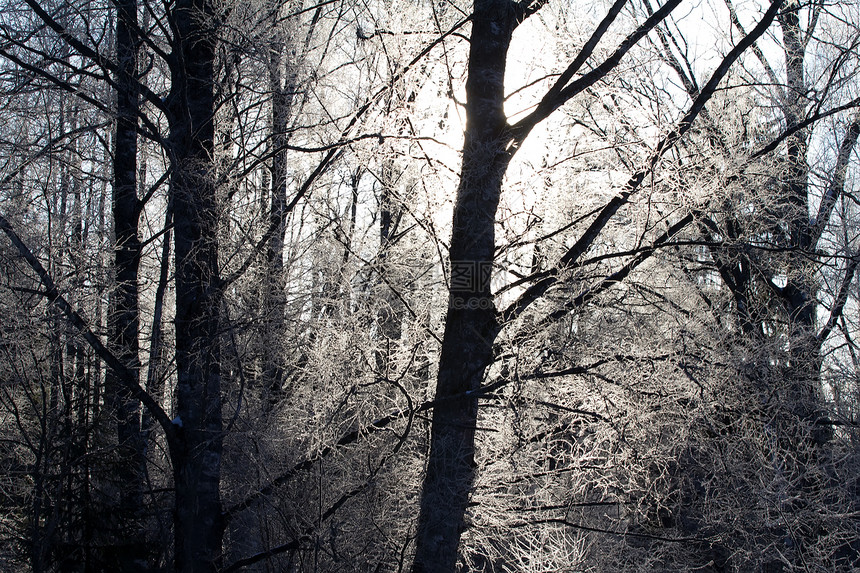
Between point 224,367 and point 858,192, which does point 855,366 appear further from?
point 224,367

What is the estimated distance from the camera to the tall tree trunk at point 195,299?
13.4ft

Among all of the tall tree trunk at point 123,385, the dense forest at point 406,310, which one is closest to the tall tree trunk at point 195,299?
the dense forest at point 406,310

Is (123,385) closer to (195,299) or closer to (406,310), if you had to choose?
(195,299)

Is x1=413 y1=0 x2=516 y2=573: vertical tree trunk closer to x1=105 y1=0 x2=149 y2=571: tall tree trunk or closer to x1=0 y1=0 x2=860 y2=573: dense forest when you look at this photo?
x1=0 y1=0 x2=860 y2=573: dense forest

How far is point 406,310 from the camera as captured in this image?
481 centimetres

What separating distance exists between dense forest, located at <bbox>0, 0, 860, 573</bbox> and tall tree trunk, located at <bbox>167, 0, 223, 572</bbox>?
19 millimetres

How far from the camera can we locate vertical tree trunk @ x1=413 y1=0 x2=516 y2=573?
3.59 meters

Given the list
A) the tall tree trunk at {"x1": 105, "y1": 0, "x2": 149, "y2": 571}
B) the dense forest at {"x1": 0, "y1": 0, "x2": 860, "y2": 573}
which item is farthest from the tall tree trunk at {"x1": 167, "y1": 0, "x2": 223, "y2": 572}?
the tall tree trunk at {"x1": 105, "y1": 0, "x2": 149, "y2": 571}

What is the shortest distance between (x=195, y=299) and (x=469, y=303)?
1795 mm

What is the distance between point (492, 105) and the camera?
151 inches

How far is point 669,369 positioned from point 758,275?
4.35 meters

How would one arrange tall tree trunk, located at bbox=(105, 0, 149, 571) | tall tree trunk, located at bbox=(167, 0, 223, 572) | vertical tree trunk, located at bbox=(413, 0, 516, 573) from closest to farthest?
vertical tree trunk, located at bbox=(413, 0, 516, 573) → tall tree trunk, located at bbox=(167, 0, 223, 572) → tall tree trunk, located at bbox=(105, 0, 149, 571)

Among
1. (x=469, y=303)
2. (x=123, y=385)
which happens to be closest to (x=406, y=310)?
(x=469, y=303)

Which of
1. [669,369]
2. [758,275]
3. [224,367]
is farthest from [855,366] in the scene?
[224,367]
